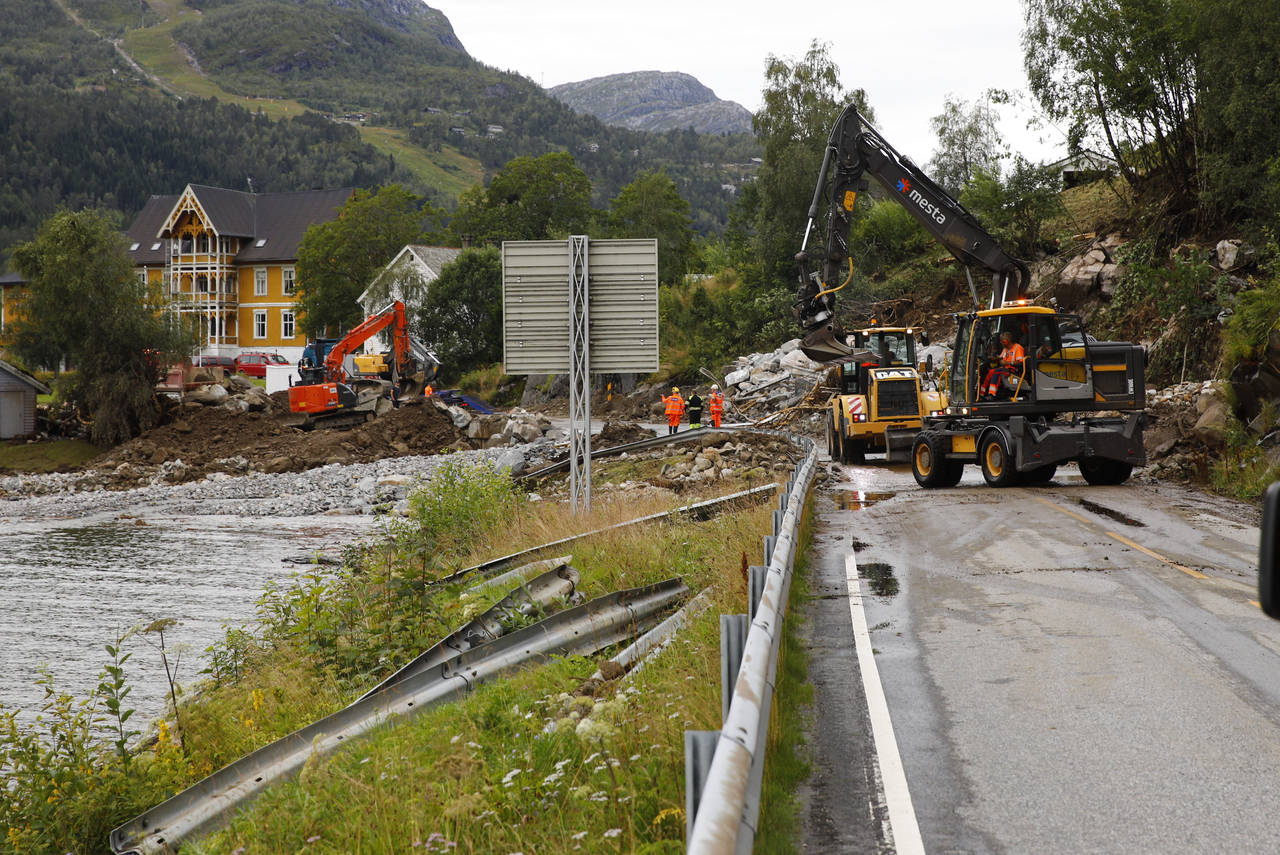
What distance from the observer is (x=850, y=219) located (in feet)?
79.4

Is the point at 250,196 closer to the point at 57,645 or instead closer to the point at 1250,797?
the point at 57,645

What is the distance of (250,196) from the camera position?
95.2 meters

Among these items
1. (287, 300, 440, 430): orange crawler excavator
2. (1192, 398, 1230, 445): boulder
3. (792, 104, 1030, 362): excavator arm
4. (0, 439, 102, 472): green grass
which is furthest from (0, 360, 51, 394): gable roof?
(1192, 398, 1230, 445): boulder

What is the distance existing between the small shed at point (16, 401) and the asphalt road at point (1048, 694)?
43.5m

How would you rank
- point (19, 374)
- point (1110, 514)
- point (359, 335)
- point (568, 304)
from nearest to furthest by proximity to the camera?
point (568, 304) → point (1110, 514) → point (359, 335) → point (19, 374)

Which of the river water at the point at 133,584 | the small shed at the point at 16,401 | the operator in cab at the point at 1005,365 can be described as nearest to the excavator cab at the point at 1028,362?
the operator in cab at the point at 1005,365

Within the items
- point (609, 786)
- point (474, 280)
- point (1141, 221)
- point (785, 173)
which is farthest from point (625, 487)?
point (474, 280)

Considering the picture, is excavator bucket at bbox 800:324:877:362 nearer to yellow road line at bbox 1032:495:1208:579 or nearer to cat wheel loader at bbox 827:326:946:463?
cat wheel loader at bbox 827:326:946:463

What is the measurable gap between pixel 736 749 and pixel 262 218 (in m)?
96.3

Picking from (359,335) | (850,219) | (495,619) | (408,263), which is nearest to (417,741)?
(495,619)

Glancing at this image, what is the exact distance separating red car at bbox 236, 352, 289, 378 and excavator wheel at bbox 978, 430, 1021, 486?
64030 mm

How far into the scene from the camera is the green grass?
43875 mm

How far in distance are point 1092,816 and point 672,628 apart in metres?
3.76

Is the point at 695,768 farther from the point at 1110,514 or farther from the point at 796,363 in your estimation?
the point at 796,363
